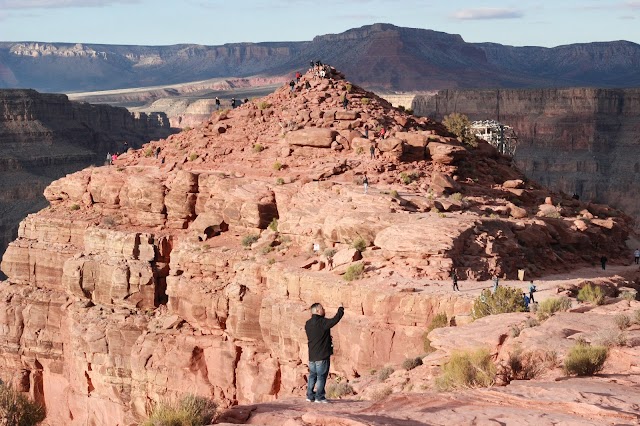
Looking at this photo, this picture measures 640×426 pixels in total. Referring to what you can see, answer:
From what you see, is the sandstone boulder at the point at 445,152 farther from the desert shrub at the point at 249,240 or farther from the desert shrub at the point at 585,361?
the desert shrub at the point at 585,361

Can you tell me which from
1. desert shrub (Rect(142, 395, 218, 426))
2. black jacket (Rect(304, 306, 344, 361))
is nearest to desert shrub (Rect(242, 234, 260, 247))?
black jacket (Rect(304, 306, 344, 361))

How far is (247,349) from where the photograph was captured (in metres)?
34.3

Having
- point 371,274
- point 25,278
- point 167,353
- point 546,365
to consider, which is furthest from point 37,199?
point 546,365

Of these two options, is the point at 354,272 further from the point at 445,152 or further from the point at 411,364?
the point at 445,152

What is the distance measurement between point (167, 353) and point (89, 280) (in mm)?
5287

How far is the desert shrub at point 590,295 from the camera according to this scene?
81.7ft

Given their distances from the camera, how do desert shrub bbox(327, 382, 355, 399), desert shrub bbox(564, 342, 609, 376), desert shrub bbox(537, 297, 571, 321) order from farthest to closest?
desert shrub bbox(537, 297, 571, 321), desert shrub bbox(327, 382, 355, 399), desert shrub bbox(564, 342, 609, 376)

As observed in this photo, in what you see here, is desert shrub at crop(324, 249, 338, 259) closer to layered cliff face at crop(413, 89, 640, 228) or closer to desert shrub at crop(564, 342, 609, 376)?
desert shrub at crop(564, 342, 609, 376)

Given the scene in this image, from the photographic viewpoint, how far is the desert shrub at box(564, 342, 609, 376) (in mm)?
17750

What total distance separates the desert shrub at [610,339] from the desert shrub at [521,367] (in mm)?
1127

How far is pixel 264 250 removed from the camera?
35.4 meters

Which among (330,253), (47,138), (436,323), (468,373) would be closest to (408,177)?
(330,253)

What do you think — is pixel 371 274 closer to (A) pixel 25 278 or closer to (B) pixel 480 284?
(B) pixel 480 284

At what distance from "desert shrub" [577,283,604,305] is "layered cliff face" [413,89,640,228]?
8542 cm
